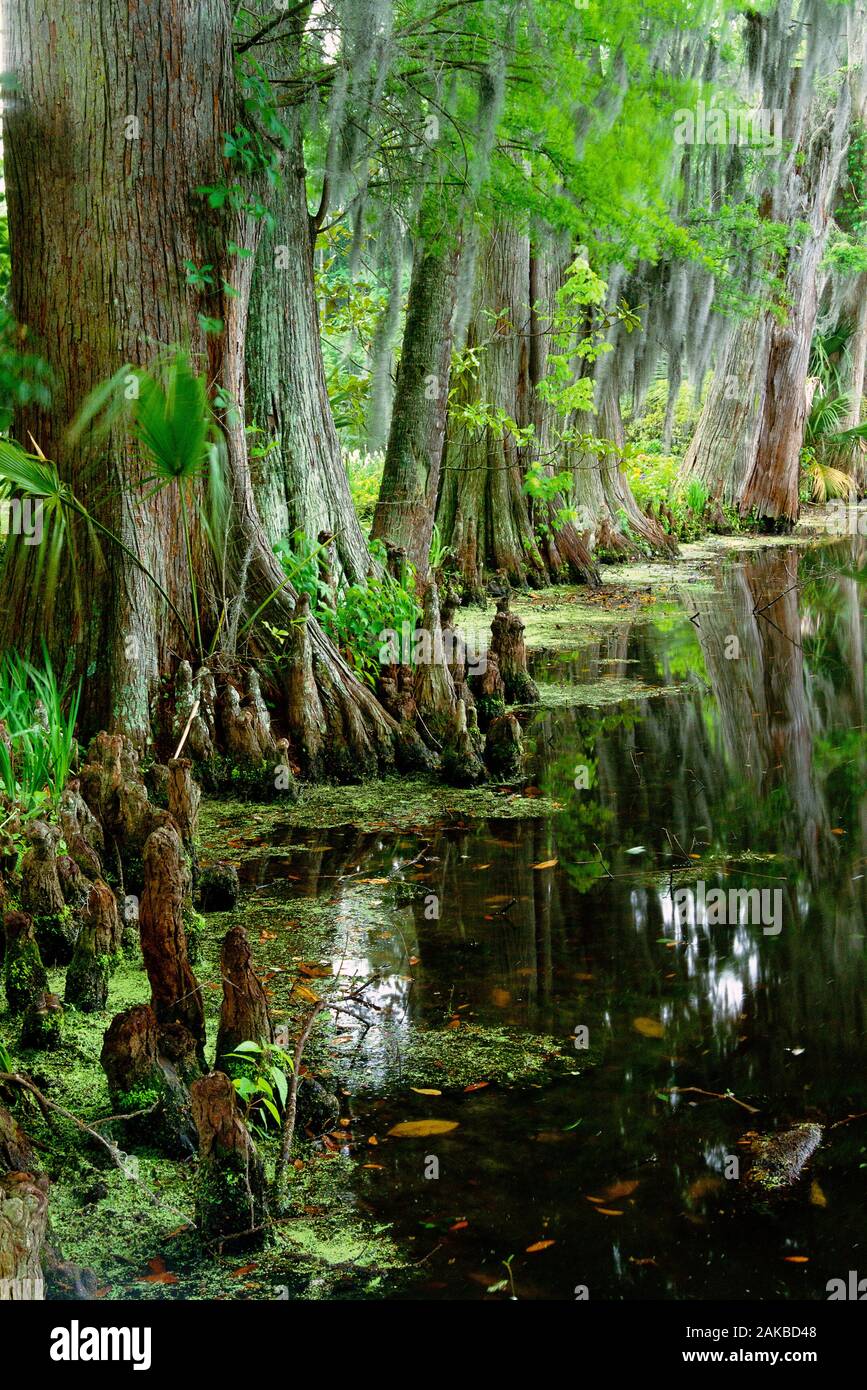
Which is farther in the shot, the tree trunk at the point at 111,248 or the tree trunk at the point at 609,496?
the tree trunk at the point at 609,496

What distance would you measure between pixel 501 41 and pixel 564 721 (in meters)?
3.95

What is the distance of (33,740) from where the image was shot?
504cm

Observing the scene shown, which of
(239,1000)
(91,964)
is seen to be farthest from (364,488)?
(239,1000)

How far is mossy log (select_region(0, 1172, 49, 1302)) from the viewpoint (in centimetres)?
203

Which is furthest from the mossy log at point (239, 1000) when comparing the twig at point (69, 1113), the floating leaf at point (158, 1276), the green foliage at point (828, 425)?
the green foliage at point (828, 425)

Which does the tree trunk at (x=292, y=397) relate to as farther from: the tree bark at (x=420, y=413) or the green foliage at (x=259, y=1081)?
the green foliage at (x=259, y=1081)

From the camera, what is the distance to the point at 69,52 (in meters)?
5.62

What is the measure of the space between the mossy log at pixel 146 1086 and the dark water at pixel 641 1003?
0.45 metres

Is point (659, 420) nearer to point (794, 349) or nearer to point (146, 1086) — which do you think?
point (794, 349)

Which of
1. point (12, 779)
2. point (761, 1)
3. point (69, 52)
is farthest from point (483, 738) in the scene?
point (761, 1)

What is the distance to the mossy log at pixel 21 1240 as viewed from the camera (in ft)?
6.65

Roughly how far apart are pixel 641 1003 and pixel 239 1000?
125 centimetres

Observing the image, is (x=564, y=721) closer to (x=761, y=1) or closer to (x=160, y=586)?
(x=160, y=586)

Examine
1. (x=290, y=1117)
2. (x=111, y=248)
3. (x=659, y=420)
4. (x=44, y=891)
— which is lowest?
(x=290, y=1117)
